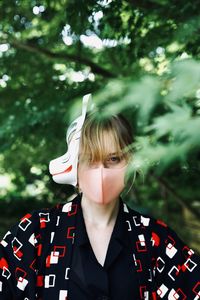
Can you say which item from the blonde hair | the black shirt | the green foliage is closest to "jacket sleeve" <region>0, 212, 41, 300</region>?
the black shirt

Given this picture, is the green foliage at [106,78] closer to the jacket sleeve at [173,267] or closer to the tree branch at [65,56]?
the tree branch at [65,56]

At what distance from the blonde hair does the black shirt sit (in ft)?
1.02

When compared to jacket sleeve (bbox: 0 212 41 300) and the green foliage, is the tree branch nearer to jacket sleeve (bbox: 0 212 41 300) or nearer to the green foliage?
the green foliage

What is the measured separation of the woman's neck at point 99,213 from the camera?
2113 mm

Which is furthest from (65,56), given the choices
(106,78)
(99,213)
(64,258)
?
(64,258)

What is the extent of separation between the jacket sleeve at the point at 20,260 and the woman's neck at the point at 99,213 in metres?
0.19

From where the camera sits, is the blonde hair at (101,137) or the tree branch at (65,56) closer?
the blonde hair at (101,137)

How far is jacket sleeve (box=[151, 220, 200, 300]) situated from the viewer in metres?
2.18

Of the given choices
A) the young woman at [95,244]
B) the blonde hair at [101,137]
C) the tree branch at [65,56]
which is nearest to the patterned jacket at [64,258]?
the young woman at [95,244]

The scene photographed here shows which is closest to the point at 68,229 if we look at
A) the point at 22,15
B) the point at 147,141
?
the point at 147,141

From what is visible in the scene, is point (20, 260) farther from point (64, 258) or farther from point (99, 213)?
point (99, 213)

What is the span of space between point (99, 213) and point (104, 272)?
8.9 inches

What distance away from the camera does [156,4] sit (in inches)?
107

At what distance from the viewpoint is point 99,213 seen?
83.8 inches
